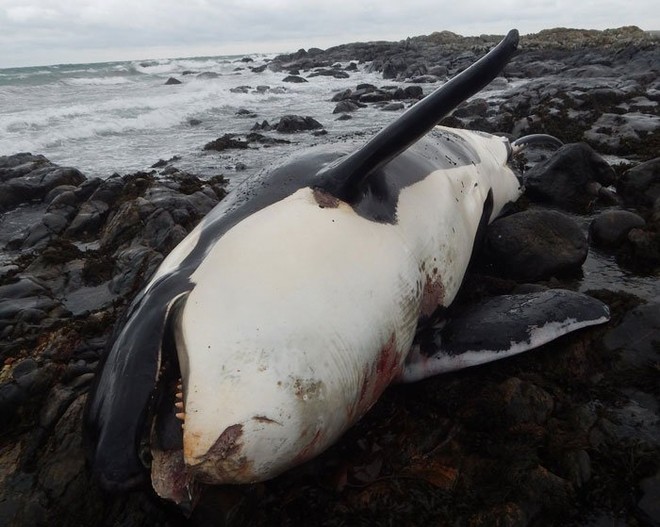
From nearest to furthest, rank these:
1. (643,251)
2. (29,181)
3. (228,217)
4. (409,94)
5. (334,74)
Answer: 1. (228,217)
2. (643,251)
3. (29,181)
4. (409,94)
5. (334,74)

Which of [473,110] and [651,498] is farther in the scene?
[473,110]

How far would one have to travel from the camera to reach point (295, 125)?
16484 mm

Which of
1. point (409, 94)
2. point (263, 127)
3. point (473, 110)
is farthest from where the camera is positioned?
point (409, 94)

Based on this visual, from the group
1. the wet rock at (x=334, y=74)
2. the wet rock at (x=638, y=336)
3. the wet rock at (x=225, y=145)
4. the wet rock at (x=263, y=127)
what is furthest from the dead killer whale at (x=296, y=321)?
the wet rock at (x=334, y=74)

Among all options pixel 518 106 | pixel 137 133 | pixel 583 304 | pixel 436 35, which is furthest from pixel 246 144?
pixel 436 35

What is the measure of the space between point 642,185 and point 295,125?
467 inches

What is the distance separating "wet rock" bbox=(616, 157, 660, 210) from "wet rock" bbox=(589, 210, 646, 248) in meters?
1.01

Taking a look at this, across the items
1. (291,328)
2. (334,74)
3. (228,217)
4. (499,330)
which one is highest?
(228,217)

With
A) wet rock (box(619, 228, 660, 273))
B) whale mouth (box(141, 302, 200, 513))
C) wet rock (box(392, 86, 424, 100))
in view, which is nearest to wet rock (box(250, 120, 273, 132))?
wet rock (box(392, 86, 424, 100))

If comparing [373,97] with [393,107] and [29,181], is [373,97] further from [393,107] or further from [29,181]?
[29,181]

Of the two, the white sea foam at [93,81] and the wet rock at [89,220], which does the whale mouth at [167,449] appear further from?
the white sea foam at [93,81]

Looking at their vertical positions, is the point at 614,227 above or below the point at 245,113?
above

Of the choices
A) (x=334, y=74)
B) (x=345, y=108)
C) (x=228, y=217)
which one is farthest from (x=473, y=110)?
(x=334, y=74)

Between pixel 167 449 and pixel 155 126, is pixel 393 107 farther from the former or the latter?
pixel 167 449
